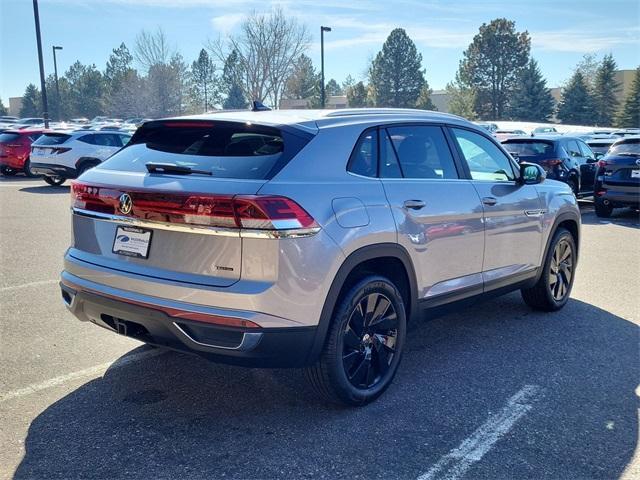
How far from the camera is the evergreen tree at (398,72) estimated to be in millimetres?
83875

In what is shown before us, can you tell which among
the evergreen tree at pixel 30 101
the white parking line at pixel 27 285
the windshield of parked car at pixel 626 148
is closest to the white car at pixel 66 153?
the white parking line at pixel 27 285

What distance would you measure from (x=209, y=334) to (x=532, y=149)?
11.5 m

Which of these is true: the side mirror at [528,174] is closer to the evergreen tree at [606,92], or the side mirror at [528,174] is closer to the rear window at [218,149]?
the rear window at [218,149]

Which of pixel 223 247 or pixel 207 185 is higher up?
pixel 207 185

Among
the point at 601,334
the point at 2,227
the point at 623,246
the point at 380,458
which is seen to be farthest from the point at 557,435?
the point at 2,227

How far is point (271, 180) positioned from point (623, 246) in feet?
25.8

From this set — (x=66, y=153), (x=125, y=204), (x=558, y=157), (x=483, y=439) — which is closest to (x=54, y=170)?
(x=66, y=153)

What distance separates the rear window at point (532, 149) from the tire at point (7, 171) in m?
15.5

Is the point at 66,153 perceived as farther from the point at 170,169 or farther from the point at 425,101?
the point at 425,101

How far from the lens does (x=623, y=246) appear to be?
9273 millimetres

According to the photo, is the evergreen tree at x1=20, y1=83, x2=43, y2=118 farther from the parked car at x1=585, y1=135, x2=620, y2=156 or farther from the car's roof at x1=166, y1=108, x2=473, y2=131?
the car's roof at x1=166, y1=108, x2=473, y2=131

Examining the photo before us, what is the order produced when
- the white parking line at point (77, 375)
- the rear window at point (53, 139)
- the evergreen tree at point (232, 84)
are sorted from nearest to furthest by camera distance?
1. the white parking line at point (77, 375)
2. the rear window at point (53, 139)
3. the evergreen tree at point (232, 84)

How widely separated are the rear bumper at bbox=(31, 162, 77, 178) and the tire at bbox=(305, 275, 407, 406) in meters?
14.6

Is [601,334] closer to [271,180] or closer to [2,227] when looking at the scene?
[271,180]
